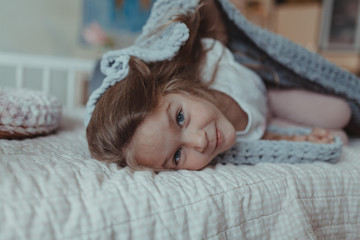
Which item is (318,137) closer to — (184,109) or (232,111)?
(232,111)

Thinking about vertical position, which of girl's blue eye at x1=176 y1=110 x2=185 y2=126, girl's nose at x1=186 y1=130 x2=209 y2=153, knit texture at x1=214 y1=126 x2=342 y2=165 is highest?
girl's blue eye at x1=176 y1=110 x2=185 y2=126

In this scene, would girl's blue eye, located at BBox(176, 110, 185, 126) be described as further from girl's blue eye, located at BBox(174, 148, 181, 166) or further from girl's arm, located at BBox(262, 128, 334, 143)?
girl's arm, located at BBox(262, 128, 334, 143)

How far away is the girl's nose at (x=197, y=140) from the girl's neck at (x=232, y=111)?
183mm

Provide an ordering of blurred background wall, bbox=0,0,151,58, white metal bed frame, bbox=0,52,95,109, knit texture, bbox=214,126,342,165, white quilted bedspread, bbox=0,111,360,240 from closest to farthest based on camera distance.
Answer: white quilted bedspread, bbox=0,111,360,240, knit texture, bbox=214,126,342,165, white metal bed frame, bbox=0,52,95,109, blurred background wall, bbox=0,0,151,58

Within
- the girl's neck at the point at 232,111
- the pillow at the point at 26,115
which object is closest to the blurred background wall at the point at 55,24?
the pillow at the point at 26,115

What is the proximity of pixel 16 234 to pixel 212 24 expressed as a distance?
74cm

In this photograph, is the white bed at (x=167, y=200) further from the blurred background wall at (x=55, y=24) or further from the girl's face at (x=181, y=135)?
the blurred background wall at (x=55, y=24)

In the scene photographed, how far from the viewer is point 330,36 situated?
3.46 metres

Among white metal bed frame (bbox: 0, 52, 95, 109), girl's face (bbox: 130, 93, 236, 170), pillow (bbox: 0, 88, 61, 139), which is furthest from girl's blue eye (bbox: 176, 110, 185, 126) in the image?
white metal bed frame (bbox: 0, 52, 95, 109)

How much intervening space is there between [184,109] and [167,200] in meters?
0.23

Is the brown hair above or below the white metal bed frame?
above

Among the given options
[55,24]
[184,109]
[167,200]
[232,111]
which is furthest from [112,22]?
[167,200]

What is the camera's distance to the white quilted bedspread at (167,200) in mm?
401

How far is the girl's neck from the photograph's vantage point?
2.62 feet
